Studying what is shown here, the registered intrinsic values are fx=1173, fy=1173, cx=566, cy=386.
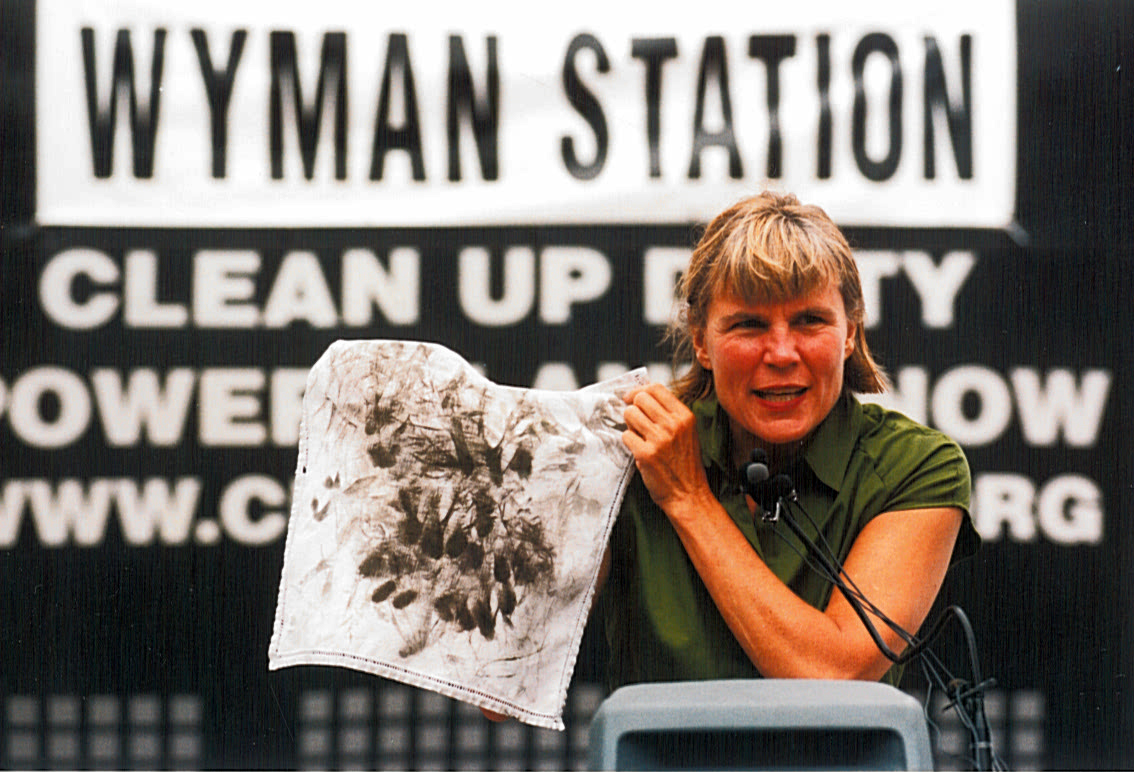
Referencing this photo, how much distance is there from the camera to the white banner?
6.46ft

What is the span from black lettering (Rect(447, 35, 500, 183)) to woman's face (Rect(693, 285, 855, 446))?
479 mm

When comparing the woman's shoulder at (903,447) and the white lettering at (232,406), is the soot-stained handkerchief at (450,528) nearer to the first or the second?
the white lettering at (232,406)

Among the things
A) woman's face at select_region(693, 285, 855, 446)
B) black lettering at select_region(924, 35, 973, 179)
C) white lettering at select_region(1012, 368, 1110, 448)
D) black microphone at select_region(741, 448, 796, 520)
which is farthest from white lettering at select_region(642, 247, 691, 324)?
white lettering at select_region(1012, 368, 1110, 448)

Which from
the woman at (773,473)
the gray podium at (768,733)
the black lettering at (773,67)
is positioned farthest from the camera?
the black lettering at (773,67)

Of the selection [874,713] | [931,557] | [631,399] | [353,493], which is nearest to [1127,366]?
[931,557]

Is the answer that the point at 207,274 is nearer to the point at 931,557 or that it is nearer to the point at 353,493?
the point at 353,493

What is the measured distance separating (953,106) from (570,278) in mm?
709

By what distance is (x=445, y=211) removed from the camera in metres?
1.99

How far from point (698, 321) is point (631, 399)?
171 millimetres

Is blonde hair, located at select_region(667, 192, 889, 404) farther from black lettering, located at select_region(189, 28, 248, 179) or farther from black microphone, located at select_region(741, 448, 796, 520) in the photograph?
black lettering, located at select_region(189, 28, 248, 179)

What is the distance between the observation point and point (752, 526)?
73.4 inches

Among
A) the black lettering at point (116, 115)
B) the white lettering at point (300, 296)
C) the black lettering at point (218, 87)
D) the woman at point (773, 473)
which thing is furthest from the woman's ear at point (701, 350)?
the black lettering at point (116, 115)

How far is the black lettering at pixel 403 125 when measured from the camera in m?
1.98

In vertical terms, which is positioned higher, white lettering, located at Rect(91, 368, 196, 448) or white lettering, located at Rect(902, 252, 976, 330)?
white lettering, located at Rect(902, 252, 976, 330)
